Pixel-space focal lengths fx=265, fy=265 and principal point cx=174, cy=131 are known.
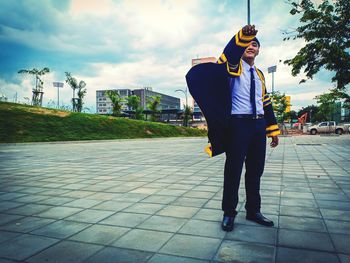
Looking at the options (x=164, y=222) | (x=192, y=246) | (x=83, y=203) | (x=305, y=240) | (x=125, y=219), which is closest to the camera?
(x=192, y=246)

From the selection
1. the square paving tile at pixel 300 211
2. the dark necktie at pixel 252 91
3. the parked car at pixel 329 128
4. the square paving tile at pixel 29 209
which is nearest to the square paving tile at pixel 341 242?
the square paving tile at pixel 300 211

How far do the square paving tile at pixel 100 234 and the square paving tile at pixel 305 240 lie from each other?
156 centimetres

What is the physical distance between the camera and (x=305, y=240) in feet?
8.09

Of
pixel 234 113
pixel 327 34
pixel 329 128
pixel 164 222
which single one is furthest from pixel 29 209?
pixel 329 128

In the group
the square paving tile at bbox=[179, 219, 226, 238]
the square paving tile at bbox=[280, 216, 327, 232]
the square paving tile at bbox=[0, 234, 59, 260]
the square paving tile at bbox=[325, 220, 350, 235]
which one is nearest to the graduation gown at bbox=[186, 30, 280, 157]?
the square paving tile at bbox=[179, 219, 226, 238]

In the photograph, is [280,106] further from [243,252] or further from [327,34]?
[243,252]

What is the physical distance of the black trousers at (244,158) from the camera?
9.00ft

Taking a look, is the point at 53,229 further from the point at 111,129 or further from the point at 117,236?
the point at 111,129

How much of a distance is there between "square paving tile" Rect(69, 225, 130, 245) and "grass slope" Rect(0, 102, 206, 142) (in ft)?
59.1

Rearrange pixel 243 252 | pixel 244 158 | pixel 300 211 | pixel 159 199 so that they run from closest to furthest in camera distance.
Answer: pixel 243 252, pixel 244 158, pixel 300 211, pixel 159 199

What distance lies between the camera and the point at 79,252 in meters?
Result: 2.26

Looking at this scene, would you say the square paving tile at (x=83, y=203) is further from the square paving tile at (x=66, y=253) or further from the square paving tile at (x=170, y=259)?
the square paving tile at (x=170, y=259)

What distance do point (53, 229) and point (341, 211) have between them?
134 inches

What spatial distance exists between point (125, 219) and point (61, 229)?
0.69 meters
